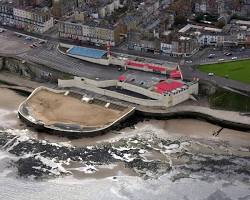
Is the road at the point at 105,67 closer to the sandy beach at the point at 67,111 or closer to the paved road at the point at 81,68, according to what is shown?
the paved road at the point at 81,68

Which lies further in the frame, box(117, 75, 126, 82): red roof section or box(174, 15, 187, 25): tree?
box(174, 15, 187, 25): tree

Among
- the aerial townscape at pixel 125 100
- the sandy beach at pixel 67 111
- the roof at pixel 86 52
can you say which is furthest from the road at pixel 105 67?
the sandy beach at pixel 67 111

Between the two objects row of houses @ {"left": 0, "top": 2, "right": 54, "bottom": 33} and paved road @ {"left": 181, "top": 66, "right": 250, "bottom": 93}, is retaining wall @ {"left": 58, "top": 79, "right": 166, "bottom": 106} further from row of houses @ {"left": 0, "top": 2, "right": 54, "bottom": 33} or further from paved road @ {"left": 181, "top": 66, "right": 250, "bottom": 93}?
row of houses @ {"left": 0, "top": 2, "right": 54, "bottom": 33}

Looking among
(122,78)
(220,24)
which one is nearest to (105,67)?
(122,78)

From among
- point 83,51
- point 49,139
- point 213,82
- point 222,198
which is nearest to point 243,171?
point 222,198

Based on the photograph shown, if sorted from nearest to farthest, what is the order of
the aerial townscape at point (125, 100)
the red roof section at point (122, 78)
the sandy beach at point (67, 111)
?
the aerial townscape at point (125, 100)
the sandy beach at point (67, 111)
the red roof section at point (122, 78)

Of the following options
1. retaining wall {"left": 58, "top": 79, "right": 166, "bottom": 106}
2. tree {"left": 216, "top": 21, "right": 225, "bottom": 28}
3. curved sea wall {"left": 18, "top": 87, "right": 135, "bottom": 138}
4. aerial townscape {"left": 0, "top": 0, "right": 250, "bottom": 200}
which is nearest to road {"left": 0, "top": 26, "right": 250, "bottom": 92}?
aerial townscape {"left": 0, "top": 0, "right": 250, "bottom": 200}
